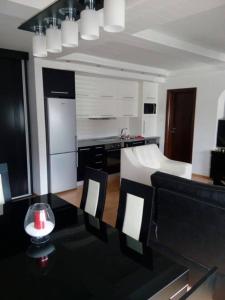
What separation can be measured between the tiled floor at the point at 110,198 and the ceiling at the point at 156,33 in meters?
2.39

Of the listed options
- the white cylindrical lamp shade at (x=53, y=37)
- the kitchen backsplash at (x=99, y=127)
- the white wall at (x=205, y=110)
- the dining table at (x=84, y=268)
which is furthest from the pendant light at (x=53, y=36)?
the white wall at (x=205, y=110)

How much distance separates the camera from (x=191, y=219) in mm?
2055

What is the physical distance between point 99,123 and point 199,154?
253 cm

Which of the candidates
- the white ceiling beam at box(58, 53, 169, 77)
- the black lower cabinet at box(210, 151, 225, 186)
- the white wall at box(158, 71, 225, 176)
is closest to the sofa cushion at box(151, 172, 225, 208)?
the white ceiling beam at box(58, 53, 169, 77)

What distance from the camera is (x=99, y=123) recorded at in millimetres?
5805

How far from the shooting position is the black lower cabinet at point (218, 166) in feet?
16.5

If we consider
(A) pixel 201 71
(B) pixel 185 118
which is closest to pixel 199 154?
(B) pixel 185 118

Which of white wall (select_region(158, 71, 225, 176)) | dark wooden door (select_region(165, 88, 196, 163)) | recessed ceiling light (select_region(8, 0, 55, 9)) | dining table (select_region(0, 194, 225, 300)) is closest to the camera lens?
dining table (select_region(0, 194, 225, 300))

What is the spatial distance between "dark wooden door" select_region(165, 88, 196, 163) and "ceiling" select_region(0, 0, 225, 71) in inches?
33.6

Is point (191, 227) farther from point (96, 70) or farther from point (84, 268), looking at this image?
point (96, 70)

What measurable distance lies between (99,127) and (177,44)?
282 centimetres

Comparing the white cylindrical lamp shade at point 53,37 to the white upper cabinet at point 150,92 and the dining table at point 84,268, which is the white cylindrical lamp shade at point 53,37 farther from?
the white upper cabinet at point 150,92

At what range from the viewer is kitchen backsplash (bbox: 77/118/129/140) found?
17.9ft

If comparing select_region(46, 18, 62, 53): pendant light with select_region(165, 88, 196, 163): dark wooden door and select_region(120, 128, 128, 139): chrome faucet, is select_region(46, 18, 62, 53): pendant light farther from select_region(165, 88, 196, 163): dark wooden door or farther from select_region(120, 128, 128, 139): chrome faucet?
select_region(165, 88, 196, 163): dark wooden door
